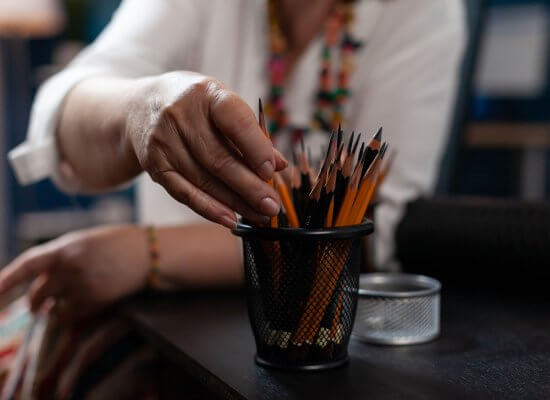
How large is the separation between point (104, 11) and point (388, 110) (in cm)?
347

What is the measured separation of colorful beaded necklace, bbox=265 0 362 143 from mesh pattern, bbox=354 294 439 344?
537mm

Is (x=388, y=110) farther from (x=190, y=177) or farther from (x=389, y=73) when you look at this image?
(x=190, y=177)

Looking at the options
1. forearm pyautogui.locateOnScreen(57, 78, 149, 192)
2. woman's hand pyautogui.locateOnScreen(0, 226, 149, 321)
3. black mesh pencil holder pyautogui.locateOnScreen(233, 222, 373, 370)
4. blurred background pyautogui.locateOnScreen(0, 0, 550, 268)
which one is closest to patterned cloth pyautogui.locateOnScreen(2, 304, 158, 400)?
woman's hand pyautogui.locateOnScreen(0, 226, 149, 321)

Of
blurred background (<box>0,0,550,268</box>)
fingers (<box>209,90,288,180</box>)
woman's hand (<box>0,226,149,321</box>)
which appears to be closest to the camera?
fingers (<box>209,90,288,180</box>)

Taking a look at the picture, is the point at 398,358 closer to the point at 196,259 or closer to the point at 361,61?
the point at 196,259

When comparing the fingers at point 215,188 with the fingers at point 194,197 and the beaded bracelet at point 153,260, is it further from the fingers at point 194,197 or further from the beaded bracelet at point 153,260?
the beaded bracelet at point 153,260

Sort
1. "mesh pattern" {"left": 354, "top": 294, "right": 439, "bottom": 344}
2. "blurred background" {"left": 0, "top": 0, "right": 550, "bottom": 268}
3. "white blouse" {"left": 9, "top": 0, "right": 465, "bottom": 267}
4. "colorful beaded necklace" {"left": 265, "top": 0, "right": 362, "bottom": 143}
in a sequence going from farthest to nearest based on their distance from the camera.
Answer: "blurred background" {"left": 0, "top": 0, "right": 550, "bottom": 268}
"colorful beaded necklace" {"left": 265, "top": 0, "right": 362, "bottom": 143}
"white blouse" {"left": 9, "top": 0, "right": 465, "bottom": 267}
"mesh pattern" {"left": 354, "top": 294, "right": 439, "bottom": 344}

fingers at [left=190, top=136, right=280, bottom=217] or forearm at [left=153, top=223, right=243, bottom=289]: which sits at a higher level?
fingers at [left=190, top=136, right=280, bottom=217]

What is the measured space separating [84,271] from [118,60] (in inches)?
13.3

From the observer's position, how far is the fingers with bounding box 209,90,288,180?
19.3 inches

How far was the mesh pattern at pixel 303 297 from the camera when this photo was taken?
0.54 meters

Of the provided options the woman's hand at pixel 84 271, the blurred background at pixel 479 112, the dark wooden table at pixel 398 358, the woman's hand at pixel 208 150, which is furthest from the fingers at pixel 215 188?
the blurred background at pixel 479 112

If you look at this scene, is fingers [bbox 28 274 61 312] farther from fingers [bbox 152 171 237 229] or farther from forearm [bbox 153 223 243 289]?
fingers [bbox 152 171 237 229]

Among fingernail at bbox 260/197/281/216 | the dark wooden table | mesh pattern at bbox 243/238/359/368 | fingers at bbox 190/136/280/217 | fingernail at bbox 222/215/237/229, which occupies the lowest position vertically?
the dark wooden table
